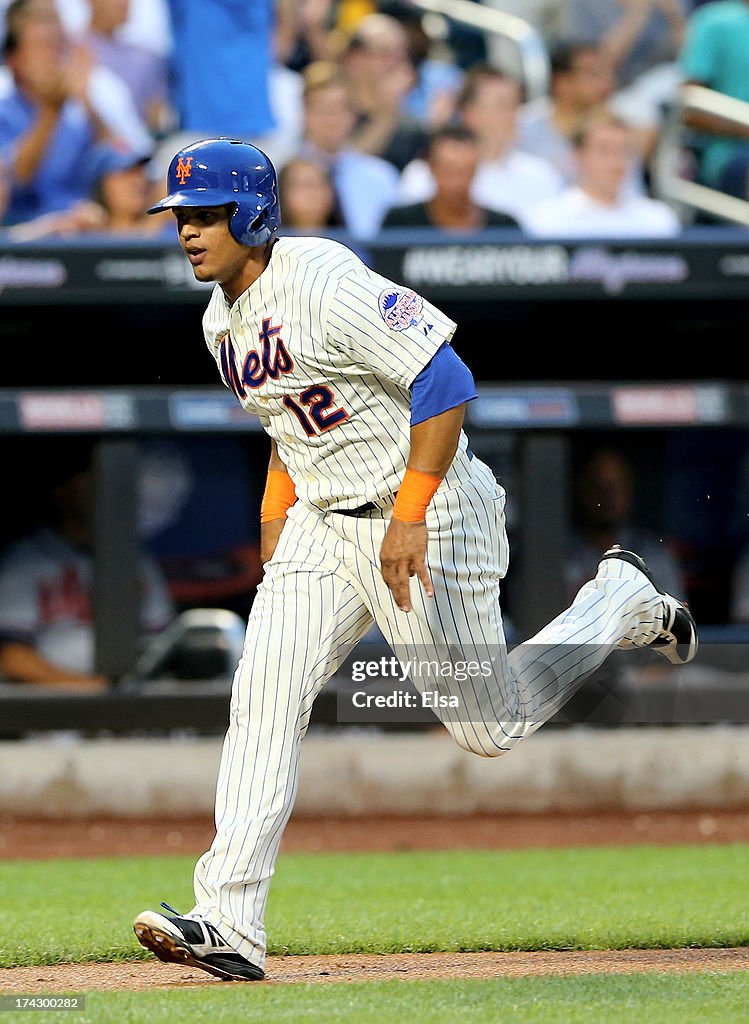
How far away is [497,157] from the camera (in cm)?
827

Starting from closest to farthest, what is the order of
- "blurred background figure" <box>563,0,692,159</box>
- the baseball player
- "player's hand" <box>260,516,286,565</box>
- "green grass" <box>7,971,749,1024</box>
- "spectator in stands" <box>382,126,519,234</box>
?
1. "green grass" <box>7,971,749,1024</box>
2. the baseball player
3. "player's hand" <box>260,516,286,565</box>
4. "spectator in stands" <box>382,126,519,234</box>
5. "blurred background figure" <box>563,0,692,159</box>

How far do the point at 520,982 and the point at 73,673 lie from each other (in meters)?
4.25

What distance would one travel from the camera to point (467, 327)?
7.79 metres

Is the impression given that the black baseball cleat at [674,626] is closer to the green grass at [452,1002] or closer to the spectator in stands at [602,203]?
the green grass at [452,1002]

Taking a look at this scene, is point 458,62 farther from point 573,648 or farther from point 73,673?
point 573,648

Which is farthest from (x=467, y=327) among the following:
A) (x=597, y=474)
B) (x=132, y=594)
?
(x=132, y=594)

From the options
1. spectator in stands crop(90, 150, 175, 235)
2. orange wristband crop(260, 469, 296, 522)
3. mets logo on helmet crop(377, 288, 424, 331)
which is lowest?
orange wristband crop(260, 469, 296, 522)

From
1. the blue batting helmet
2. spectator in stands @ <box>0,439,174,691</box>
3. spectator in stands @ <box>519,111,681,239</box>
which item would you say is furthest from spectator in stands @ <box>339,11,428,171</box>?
the blue batting helmet

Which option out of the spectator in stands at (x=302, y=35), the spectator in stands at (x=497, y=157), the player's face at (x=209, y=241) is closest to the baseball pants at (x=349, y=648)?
the player's face at (x=209, y=241)

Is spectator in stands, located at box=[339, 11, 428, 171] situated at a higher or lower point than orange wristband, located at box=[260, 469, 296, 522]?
higher

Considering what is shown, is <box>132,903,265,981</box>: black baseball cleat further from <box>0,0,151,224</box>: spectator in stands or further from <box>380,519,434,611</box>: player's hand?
<box>0,0,151,224</box>: spectator in stands

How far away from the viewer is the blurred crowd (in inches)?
300

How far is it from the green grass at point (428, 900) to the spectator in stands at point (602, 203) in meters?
2.96

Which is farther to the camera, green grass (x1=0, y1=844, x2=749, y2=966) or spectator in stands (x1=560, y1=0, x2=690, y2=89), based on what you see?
spectator in stands (x1=560, y1=0, x2=690, y2=89)
